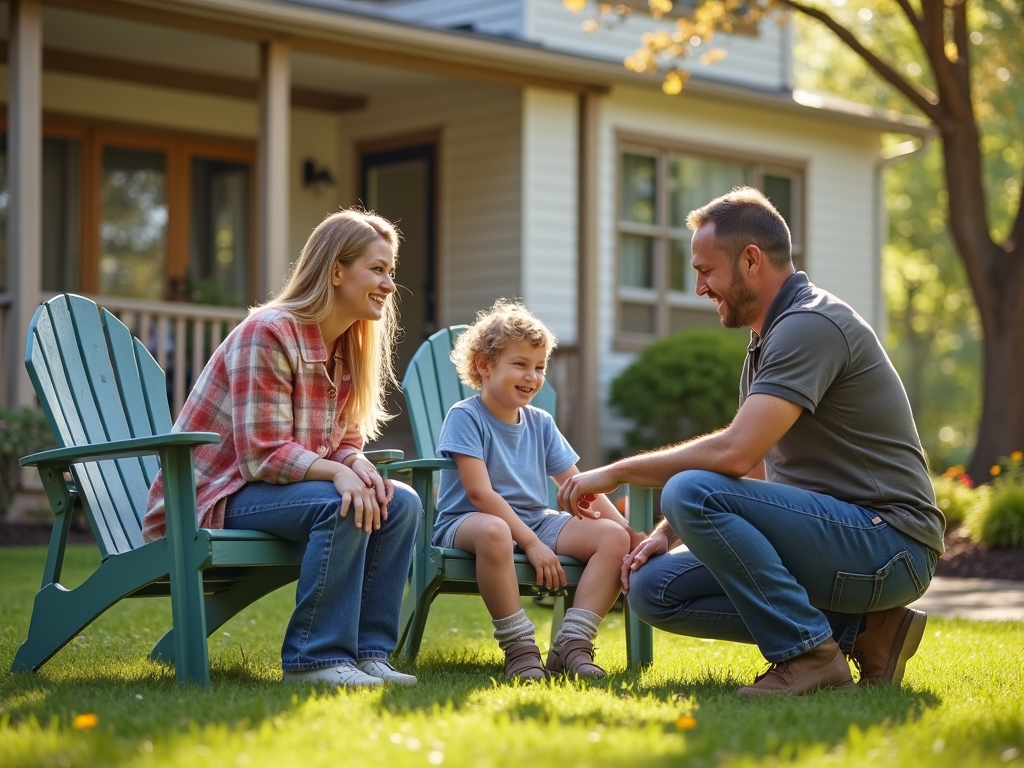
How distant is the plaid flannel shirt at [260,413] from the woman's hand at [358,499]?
122 mm

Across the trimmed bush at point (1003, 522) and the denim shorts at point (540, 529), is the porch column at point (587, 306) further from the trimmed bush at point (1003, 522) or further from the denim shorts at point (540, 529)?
the denim shorts at point (540, 529)

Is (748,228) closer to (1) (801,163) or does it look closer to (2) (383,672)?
(2) (383,672)

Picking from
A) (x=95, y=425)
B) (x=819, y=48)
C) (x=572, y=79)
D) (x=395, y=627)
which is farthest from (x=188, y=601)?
(x=819, y=48)

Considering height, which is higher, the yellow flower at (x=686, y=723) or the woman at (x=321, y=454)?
the woman at (x=321, y=454)

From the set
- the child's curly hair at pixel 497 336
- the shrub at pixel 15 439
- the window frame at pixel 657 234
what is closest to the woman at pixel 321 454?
the child's curly hair at pixel 497 336

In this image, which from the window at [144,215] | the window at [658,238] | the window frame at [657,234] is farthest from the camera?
the window at [658,238]

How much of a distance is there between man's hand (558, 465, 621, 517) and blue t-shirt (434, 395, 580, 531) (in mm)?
412

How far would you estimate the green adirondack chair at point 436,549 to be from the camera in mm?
4234

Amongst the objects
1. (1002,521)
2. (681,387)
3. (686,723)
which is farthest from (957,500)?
(686,723)

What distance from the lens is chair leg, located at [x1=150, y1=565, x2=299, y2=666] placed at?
4.24m

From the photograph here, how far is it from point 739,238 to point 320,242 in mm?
1204

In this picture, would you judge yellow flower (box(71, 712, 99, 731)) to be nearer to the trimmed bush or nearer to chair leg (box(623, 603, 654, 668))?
chair leg (box(623, 603, 654, 668))

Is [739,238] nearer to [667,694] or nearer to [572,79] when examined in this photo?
[667,694]

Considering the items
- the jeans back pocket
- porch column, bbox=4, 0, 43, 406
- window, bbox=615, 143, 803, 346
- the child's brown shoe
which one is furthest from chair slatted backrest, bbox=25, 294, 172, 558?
window, bbox=615, 143, 803, 346
